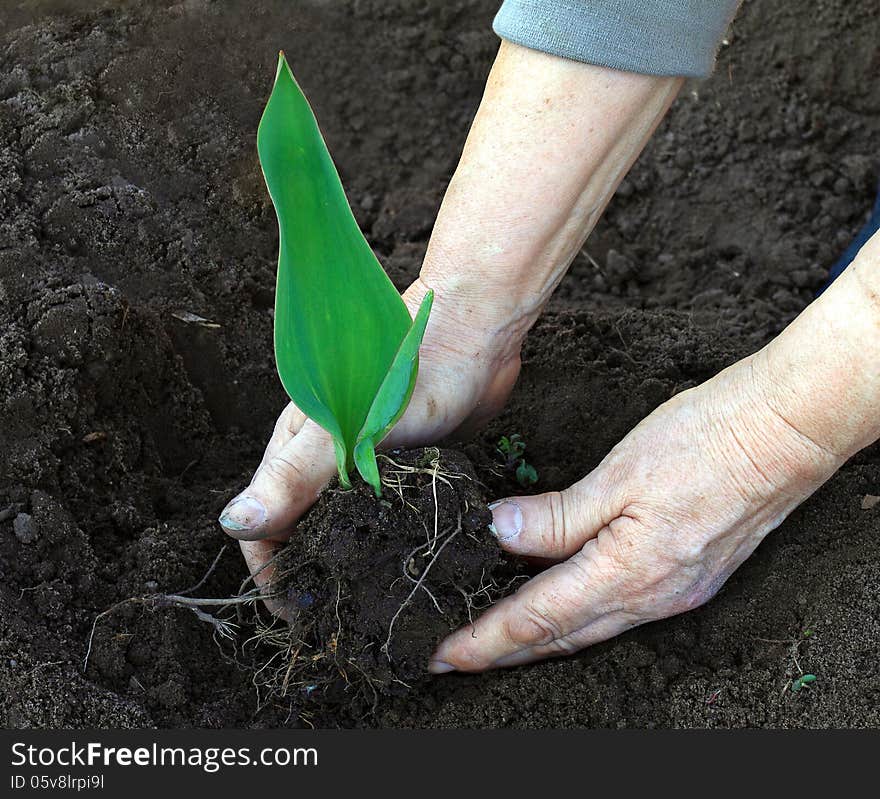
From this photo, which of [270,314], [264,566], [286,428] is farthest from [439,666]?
[270,314]

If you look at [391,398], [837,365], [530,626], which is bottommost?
[530,626]

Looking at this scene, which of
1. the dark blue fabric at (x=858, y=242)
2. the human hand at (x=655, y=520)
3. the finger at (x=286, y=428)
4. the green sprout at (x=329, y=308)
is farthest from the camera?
the dark blue fabric at (x=858, y=242)

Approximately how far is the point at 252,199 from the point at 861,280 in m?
1.21

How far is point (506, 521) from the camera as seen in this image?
128 cm

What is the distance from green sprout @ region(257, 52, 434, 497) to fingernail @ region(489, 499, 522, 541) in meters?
0.17

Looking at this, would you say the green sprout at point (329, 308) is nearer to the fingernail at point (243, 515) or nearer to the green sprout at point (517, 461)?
the fingernail at point (243, 515)

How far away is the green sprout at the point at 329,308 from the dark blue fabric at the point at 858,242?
3.53 ft

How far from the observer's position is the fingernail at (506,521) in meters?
1.27

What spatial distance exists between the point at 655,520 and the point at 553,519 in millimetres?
135

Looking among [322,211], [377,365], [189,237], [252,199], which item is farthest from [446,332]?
[252,199]

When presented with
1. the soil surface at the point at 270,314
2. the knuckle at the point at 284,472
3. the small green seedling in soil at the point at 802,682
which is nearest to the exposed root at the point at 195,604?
the soil surface at the point at 270,314

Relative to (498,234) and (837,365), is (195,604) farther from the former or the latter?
(837,365)

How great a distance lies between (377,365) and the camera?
3.75 feet

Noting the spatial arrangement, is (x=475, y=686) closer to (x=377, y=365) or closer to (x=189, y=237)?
(x=377, y=365)
